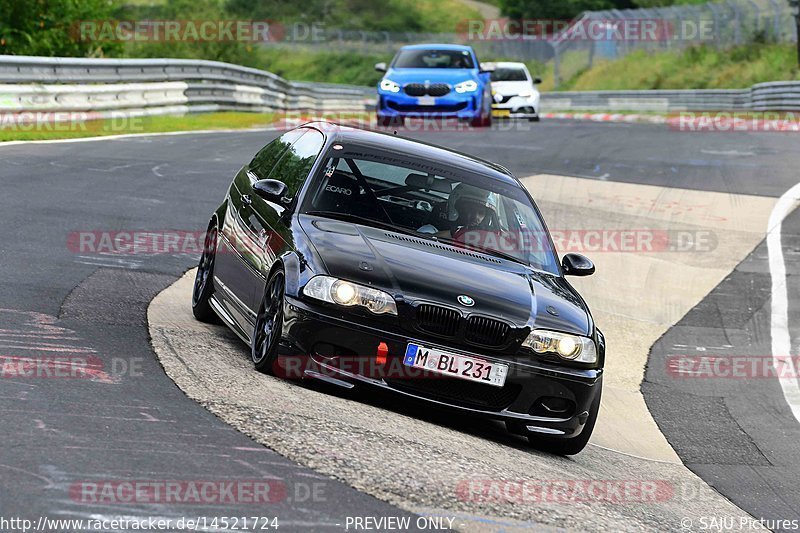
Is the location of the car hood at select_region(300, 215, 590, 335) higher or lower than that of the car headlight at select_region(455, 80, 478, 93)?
higher

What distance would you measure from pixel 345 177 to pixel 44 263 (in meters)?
3.01

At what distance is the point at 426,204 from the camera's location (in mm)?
8250

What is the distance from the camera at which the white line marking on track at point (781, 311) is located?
10219mm

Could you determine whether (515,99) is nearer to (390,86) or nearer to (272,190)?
(390,86)

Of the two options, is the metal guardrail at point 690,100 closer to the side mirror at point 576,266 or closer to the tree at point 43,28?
the tree at point 43,28

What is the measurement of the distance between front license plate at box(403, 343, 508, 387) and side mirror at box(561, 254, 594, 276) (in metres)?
1.61

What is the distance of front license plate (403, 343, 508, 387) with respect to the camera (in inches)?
270

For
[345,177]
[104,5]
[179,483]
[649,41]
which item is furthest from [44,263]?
[649,41]

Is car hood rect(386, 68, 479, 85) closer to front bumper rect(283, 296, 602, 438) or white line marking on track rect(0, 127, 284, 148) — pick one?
white line marking on track rect(0, 127, 284, 148)

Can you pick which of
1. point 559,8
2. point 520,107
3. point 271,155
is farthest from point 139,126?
point 559,8

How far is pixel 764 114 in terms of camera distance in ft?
127

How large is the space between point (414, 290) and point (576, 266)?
1798 mm

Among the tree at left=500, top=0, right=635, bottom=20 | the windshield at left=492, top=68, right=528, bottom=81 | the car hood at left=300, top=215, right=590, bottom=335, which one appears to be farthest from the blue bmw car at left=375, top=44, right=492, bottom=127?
the tree at left=500, top=0, right=635, bottom=20

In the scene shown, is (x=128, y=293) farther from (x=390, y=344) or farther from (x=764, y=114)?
(x=764, y=114)
